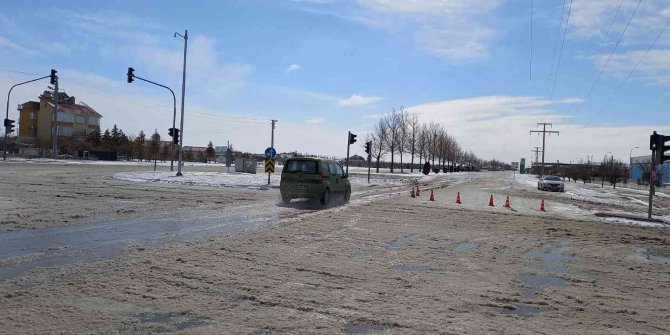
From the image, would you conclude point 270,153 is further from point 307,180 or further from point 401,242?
point 401,242

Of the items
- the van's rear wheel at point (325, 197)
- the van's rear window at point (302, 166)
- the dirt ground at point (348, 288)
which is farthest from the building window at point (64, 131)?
the dirt ground at point (348, 288)

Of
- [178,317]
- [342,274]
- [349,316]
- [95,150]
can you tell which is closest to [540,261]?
[342,274]

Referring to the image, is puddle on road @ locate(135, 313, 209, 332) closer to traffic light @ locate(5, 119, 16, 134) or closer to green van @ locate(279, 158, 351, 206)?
green van @ locate(279, 158, 351, 206)

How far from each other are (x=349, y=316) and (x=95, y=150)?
292ft

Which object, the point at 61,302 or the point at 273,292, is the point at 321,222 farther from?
the point at 61,302

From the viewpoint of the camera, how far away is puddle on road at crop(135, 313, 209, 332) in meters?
4.73

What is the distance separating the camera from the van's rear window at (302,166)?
18859 millimetres

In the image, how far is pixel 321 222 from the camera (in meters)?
13.2

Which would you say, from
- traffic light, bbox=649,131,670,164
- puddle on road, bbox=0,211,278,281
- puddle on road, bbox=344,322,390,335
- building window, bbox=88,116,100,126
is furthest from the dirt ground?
building window, bbox=88,116,100,126

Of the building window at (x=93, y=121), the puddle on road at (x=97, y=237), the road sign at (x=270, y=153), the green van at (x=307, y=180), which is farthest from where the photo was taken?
the building window at (x=93, y=121)

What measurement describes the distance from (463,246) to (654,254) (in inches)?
153

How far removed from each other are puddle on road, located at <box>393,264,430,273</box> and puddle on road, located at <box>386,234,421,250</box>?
162 centimetres

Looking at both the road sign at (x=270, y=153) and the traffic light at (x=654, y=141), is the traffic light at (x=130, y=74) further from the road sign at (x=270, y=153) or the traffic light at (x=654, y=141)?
the traffic light at (x=654, y=141)

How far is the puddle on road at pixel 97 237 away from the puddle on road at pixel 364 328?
13.5 ft
